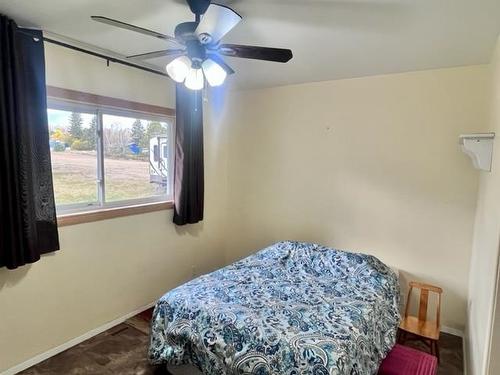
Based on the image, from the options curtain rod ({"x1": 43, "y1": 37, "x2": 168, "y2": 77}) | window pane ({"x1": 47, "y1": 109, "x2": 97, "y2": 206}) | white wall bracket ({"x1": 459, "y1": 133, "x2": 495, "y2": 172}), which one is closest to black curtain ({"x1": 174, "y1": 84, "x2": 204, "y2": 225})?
curtain rod ({"x1": 43, "y1": 37, "x2": 168, "y2": 77})

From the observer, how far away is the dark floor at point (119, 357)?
2246 millimetres

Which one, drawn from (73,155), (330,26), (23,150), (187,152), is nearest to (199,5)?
(330,26)

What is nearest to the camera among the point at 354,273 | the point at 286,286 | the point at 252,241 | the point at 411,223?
the point at 286,286

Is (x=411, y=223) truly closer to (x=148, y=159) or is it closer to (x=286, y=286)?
(x=286, y=286)

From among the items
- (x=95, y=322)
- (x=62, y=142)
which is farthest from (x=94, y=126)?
(x=95, y=322)

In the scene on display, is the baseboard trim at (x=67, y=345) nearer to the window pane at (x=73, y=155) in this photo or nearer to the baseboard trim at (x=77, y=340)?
the baseboard trim at (x=77, y=340)

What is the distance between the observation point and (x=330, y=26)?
6.43ft

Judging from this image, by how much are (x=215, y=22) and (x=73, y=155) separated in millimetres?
1671

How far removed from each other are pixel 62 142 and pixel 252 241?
2.26 meters

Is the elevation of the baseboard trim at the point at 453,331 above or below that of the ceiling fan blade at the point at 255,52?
below

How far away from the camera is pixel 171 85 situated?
321cm

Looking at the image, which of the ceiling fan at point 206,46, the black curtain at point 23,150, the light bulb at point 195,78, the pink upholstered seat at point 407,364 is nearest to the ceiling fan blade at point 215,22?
the ceiling fan at point 206,46

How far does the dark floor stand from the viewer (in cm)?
225

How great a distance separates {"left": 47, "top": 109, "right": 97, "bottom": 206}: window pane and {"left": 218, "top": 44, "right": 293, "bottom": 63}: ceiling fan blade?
1481 mm
